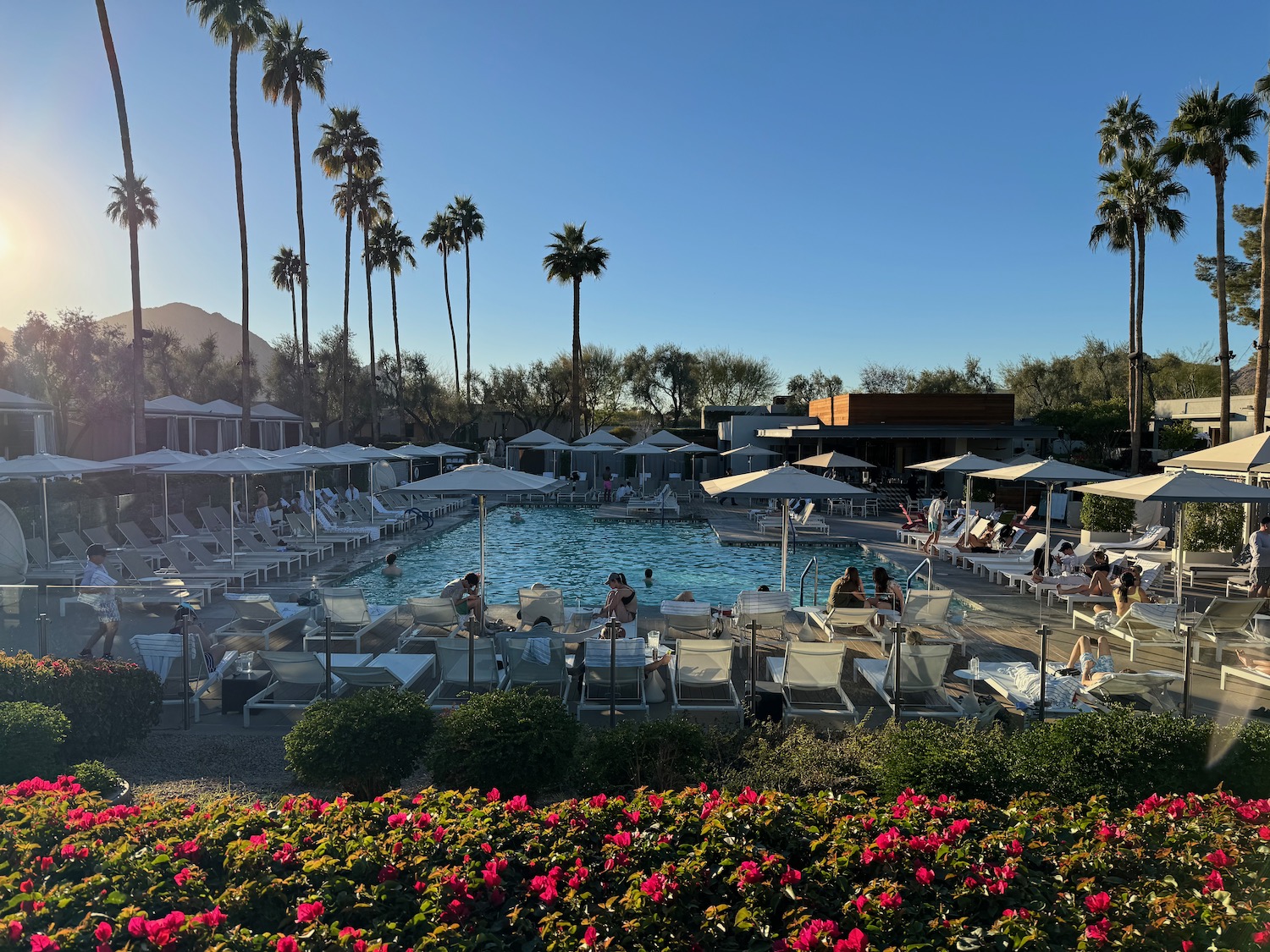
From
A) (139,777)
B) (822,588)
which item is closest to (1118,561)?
(822,588)

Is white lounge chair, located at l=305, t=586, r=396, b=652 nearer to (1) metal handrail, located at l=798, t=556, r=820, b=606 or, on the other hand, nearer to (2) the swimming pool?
(2) the swimming pool

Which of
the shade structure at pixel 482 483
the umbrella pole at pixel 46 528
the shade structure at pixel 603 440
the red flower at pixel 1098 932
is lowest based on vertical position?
the red flower at pixel 1098 932

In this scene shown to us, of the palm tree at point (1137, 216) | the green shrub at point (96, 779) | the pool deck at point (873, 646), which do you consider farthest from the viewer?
the palm tree at point (1137, 216)

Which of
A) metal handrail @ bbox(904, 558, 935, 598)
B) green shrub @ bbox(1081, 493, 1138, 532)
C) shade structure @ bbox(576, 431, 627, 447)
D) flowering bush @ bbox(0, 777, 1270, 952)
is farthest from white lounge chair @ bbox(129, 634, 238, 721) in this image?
shade structure @ bbox(576, 431, 627, 447)

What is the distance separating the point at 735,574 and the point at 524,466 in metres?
22.7

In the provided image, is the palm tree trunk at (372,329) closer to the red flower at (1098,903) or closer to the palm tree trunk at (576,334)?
the palm tree trunk at (576,334)

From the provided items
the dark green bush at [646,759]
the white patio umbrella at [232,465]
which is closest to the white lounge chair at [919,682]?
the dark green bush at [646,759]

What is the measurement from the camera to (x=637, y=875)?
3018mm

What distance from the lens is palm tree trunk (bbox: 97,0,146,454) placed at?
757 inches

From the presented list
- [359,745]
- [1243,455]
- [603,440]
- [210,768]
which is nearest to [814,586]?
[1243,455]

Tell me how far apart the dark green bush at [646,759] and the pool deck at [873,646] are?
82.8 inches

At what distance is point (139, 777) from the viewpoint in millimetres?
5723

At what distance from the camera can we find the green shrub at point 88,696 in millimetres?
5770

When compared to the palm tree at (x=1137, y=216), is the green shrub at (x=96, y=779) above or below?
below
